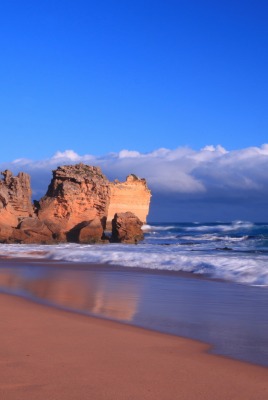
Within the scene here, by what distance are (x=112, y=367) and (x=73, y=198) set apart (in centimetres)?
2701

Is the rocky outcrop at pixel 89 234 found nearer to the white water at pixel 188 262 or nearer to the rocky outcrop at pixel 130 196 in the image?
the white water at pixel 188 262

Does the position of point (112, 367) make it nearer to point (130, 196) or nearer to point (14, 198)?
point (14, 198)

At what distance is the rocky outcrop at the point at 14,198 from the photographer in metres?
27.7

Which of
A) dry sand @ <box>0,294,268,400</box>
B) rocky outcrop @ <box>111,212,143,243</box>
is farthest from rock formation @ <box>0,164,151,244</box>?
dry sand @ <box>0,294,268,400</box>

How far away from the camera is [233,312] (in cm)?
697

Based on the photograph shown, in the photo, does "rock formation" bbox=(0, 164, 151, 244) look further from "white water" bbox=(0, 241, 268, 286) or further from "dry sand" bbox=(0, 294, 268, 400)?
"dry sand" bbox=(0, 294, 268, 400)

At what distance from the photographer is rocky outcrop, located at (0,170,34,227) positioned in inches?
1089

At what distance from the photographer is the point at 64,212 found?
30.8m

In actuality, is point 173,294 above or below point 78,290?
above

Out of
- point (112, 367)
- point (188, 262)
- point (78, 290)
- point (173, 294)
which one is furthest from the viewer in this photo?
point (188, 262)

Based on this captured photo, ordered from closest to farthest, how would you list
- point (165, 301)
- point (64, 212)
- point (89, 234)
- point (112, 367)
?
1. point (112, 367)
2. point (165, 301)
3. point (89, 234)
4. point (64, 212)

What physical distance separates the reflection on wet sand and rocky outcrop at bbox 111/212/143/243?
16334 millimetres

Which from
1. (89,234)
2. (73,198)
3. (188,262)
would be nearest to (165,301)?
(188,262)

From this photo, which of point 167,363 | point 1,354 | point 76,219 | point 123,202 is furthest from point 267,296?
point 123,202
